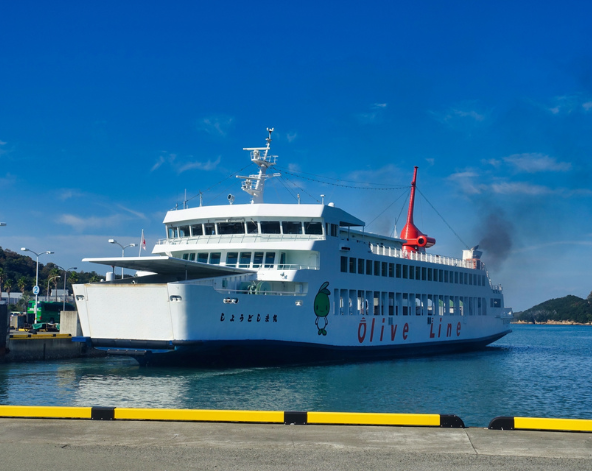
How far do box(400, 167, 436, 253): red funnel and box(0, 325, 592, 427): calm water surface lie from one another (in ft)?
48.3

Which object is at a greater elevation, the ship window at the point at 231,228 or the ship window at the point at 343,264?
the ship window at the point at 231,228

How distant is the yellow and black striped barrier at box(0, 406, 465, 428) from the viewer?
11234 millimetres

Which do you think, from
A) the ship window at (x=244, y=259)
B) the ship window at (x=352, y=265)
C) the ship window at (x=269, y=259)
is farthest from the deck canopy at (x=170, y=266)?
the ship window at (x=352, y=265)

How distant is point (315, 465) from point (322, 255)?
2182cm

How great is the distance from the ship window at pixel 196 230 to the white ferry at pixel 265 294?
52mm

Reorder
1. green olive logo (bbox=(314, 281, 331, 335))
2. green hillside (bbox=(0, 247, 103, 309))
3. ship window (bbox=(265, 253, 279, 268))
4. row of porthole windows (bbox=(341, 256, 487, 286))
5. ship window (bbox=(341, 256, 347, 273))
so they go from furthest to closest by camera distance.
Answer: green hillside (bbox=(0, 247, 103, 309)) → row of porthole windows (bbox=(341, 256, 487, 286)) → ship window (bbox=(341, 256, 347, 273)) → green olive logo (bbox=(314, 281, 331, 335)) → ship window (bbox=(265, 253, 279, 268))

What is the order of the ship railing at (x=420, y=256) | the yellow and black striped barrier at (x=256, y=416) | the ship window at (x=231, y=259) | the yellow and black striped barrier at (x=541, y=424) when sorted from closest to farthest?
the yellow and black striped barrier at (x=541, y=424)
the yellow and black striped barrier at (x=256, y=416)
the ship window at (x=231, y=259)
the ship railing at (x=420, y=256)

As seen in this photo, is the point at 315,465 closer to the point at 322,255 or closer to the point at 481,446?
the point at 481,446

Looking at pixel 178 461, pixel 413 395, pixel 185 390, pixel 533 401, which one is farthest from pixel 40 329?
pixel 178 461

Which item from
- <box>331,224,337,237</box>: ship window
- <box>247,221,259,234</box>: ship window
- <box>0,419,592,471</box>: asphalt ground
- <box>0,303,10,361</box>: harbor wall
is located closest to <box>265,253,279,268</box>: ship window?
<box>247,221,259,234</box>: ship window

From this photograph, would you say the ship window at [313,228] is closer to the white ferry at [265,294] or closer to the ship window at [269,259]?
the white ferry at [265,294]

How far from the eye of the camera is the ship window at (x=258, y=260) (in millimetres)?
29559

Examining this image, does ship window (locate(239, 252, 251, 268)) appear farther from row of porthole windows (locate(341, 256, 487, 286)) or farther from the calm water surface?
row of porthole windows (locate(341, 256, 487, 286))

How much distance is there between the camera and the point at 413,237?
4703 cm
